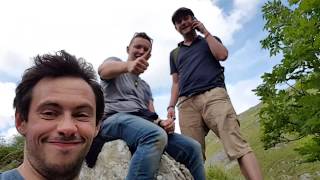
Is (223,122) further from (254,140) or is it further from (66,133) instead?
(254,140)

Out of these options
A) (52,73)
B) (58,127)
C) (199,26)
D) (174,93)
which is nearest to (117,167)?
(174,93)

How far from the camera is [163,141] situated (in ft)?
14.3

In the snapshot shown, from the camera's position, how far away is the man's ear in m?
2.14

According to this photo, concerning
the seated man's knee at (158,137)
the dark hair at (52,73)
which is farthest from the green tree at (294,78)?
the dark hair at (52,73)

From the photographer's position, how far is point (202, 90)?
5625mm

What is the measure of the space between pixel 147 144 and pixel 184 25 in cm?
229

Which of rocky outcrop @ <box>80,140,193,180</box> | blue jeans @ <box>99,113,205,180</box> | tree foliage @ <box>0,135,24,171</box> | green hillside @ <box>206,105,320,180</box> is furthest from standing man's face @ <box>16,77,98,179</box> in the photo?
green hillside @ <box>206,105,320,180</box>

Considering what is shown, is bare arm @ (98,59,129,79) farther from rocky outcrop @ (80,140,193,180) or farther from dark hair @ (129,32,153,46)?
rocky outcrop @ (80,140,193,180)

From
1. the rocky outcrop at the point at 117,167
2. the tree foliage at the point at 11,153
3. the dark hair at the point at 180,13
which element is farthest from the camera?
the tree foliage at the point at 11,153

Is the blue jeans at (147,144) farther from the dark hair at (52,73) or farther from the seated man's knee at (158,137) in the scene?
the dark hair at (52,73)

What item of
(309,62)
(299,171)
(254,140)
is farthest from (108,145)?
(254,140)

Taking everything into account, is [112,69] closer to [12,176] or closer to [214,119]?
[214,119]

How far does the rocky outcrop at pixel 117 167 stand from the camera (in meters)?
4.77

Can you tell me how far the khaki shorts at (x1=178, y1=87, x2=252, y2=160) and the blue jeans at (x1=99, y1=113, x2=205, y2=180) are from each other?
561mm
